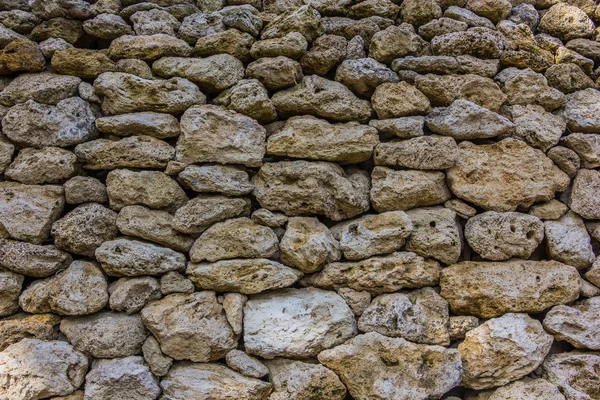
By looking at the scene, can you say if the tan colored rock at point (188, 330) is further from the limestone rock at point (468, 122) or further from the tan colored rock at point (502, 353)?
the limestone rock at point (468, 122)

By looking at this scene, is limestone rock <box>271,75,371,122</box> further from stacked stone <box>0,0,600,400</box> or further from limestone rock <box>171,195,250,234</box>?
limestone rock <box>171,195,250,234</box>

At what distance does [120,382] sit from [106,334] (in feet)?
0.72

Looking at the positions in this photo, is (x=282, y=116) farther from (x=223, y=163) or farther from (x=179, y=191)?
(x=179, y=191)

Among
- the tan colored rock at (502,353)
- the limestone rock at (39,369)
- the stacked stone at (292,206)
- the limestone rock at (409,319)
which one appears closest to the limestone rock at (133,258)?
the stacked stone at (292,206)

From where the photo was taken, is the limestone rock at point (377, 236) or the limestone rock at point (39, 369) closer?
the limestone rock at point (39, 369)

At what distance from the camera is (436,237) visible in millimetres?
1860

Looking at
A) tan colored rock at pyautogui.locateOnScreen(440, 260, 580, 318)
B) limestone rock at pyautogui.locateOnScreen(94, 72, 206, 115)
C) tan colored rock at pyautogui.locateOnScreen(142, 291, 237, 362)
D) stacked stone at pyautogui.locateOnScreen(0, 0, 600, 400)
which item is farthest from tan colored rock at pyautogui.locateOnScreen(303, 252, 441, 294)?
limestone rock at pyautogui.locateOnScreen(94, 72, 206, 115)

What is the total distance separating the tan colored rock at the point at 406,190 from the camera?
1.93m

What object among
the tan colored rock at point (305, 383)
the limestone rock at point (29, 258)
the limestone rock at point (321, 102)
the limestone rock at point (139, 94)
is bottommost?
the tan colored rock at point (305, 383)

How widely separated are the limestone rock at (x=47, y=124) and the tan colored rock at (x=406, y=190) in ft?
4.94

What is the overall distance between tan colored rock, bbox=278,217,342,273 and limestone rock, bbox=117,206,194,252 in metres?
0.49

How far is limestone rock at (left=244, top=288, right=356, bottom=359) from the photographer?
175 centimetres

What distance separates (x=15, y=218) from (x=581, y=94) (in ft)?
9.89

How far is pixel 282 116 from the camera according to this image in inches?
83.4
